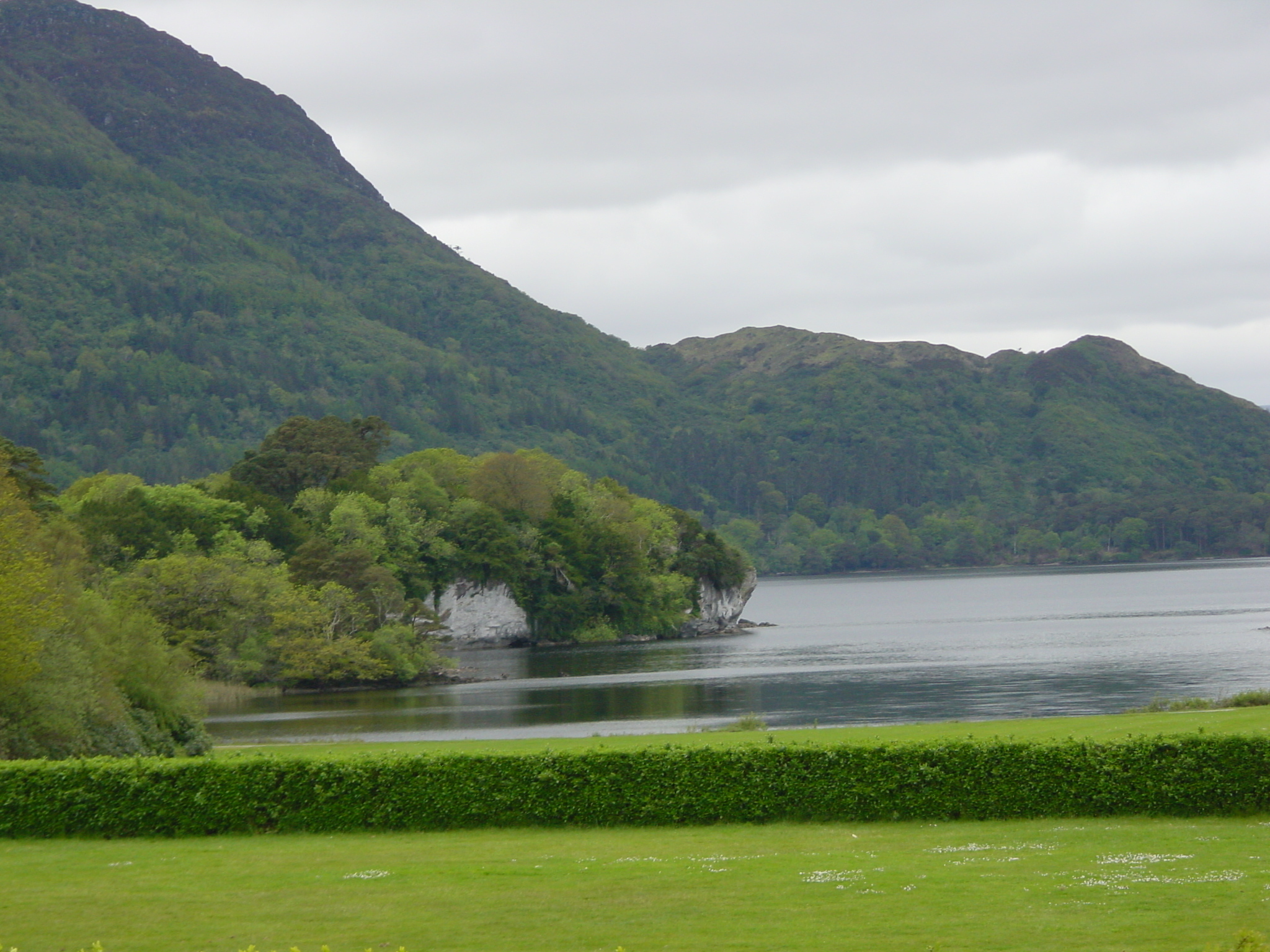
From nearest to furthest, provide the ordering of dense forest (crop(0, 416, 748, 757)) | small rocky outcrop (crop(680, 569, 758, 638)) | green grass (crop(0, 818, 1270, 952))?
1. green grass (crop(0, 818, 1270, 952))
2. dense forest (crop(0, 416, 748, 757))
3. small rocky outcrop (crop(680, 569, 758, 638))

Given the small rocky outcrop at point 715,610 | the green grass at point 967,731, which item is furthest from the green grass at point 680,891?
the small rocky outcrop at point 715,610

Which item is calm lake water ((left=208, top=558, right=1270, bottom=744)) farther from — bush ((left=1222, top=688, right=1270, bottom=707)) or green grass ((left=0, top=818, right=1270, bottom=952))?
green grass ((left=0, top=818, right=1270, bottom=952))

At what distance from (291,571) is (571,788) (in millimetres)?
68619

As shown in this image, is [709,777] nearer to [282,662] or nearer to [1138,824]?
[1138,824]

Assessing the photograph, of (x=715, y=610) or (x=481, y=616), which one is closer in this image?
(x=481, y=616)

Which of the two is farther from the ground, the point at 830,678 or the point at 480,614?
the point at 480,614

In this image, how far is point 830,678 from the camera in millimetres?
74312

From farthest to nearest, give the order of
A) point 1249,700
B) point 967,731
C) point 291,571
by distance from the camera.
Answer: point 291,571
point 1249,700
point 967,731

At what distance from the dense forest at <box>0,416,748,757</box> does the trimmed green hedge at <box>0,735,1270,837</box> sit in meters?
10.6

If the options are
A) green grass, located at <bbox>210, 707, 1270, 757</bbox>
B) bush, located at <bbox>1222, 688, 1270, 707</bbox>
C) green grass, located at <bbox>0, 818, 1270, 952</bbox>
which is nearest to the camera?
green grass, located at <bbox>0, 818, 1270, 952</bbox>

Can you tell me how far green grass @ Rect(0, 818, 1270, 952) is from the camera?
13.5 meters

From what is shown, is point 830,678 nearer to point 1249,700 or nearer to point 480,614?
point 1249,700

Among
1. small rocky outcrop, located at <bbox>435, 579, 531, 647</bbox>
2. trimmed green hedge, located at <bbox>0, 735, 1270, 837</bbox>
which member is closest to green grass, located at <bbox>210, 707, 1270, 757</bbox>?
trimmed green hedge, located at <bbox>0, 735, 1270, 837</bbox>

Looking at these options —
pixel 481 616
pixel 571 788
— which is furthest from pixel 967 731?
pixel 481 616
